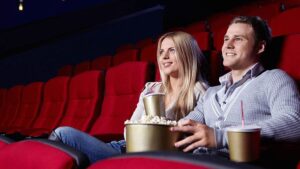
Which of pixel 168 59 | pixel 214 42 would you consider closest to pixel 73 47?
pixel 214 42

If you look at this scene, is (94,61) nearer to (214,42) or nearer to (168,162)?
(214,42)

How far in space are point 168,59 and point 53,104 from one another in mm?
631

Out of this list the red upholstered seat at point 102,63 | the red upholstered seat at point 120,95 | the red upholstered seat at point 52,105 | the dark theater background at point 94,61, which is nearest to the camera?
the dark theater background at point 94,61

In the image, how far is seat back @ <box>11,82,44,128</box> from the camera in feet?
4.02

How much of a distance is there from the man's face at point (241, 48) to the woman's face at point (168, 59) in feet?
0.42

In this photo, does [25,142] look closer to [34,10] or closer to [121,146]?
[121,146]

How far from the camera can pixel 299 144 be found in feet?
1.19

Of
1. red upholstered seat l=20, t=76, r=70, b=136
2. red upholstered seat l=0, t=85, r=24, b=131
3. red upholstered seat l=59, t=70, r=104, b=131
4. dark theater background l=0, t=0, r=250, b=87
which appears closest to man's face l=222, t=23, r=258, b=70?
red upholstered seat l=59, t=70, r=104, b=131

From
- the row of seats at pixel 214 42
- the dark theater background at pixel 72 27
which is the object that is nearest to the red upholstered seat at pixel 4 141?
the row of seats at pixel 214 42

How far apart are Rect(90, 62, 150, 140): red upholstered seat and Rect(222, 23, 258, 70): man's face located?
0.26m

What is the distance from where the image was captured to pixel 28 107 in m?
1.31

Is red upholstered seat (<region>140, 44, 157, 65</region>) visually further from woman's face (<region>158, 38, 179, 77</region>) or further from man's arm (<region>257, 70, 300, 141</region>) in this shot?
man's arm (<region>257, 70, 300, 141</region>)

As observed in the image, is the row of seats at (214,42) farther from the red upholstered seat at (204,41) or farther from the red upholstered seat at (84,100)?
the red upholstered seat at (84,100)

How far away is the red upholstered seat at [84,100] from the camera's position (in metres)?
0.85
